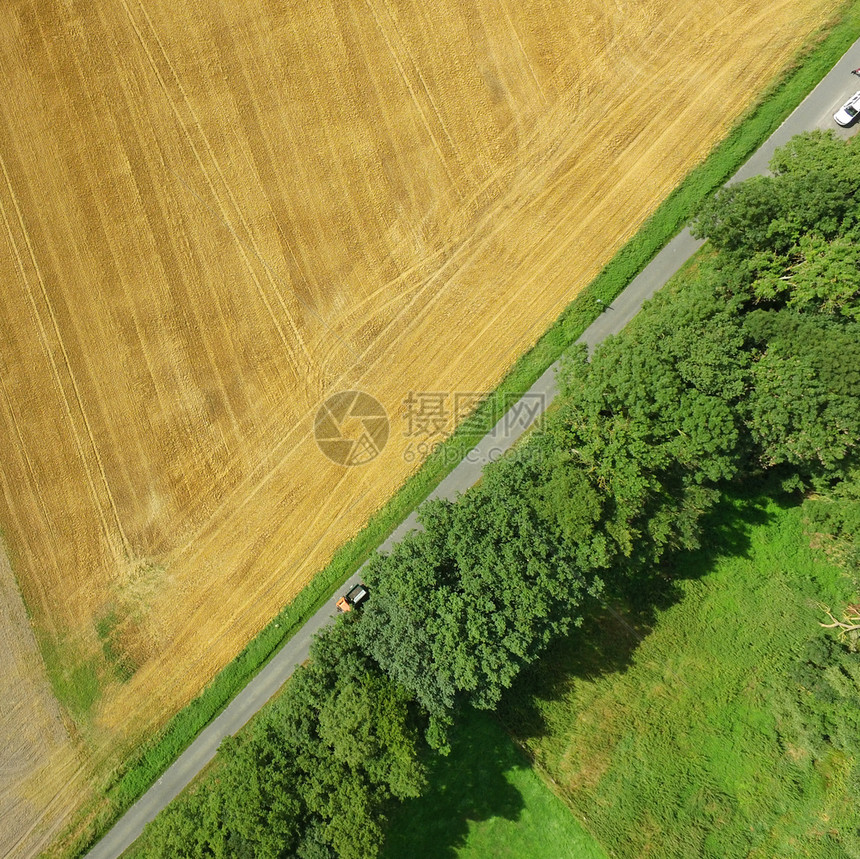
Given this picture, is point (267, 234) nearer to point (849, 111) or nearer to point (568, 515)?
point (568, 515)

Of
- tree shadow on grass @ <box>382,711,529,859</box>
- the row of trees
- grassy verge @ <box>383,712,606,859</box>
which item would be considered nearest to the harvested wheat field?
the row of trees

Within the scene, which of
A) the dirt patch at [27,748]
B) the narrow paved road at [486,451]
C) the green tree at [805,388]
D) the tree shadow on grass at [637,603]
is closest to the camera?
the green tree at [805,388]

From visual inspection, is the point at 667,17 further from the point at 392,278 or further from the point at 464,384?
the point at 464,384

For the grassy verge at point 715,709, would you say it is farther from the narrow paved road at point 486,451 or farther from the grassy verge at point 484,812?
the narrow paved road at point 486,451

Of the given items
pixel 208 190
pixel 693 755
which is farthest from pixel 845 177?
pixel 208 190

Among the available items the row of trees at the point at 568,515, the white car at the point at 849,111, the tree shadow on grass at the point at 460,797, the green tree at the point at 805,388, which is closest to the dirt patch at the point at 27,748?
the row of trees at the point at 568,515

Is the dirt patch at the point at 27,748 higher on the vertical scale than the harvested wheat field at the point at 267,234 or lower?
lower

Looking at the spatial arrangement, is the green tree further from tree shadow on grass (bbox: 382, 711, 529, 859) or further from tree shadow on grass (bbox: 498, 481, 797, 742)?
tree shadow on grass (bbox: 382, 711, 529, 859)
